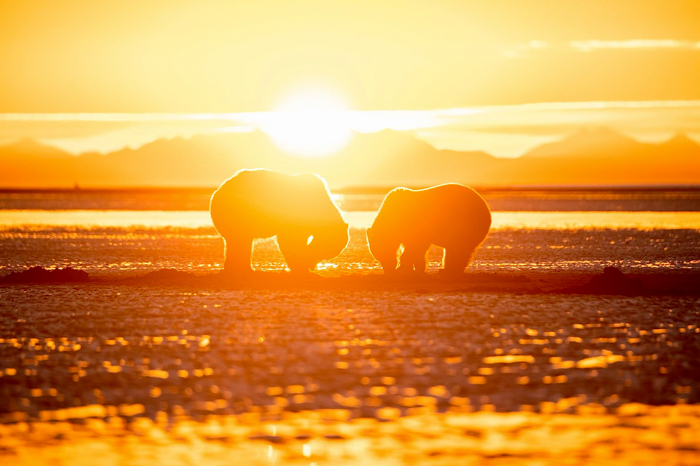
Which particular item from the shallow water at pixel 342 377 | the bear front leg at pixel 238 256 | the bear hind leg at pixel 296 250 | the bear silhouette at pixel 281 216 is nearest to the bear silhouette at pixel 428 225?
the bear silhouette at pixel 281 216

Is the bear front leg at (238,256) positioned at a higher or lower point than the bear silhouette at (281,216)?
lower

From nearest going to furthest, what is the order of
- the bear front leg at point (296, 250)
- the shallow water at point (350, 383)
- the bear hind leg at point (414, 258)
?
the shallow water at point (350, 383)
the bear hind leg at point (414, 258)
the bear front leg at point (296, 250)

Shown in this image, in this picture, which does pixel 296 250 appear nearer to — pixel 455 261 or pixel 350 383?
pixel 455 261

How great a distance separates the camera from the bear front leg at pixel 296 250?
2545 centimetres

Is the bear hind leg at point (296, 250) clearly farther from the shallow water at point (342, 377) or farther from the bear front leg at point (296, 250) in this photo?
the shallow water at point (342, 377)

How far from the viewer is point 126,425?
10.5 meters

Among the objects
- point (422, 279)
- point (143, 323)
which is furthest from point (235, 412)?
point (422, 279)

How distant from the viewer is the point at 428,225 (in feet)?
79.6

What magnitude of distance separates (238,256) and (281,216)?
66.8 inches

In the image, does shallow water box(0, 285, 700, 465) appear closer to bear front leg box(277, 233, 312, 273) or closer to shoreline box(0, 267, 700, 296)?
shoreline box(0, 267, 700, 296)

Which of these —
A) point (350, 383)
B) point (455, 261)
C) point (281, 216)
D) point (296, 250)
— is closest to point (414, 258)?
point (455, 261)

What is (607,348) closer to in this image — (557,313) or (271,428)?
(557,313)

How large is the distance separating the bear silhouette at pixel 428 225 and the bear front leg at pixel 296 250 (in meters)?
1.77

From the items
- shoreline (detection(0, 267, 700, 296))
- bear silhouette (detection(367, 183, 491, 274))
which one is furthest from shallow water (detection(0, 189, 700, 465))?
bear silhouette (detection(367, 183, 491, 274))
